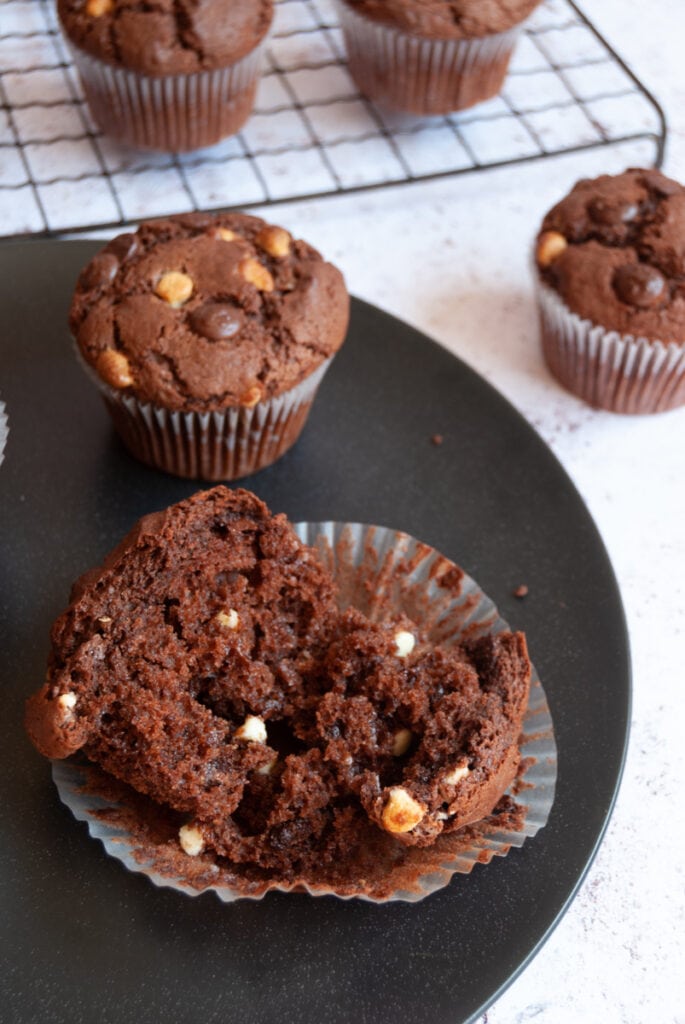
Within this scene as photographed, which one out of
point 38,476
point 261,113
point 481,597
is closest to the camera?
point 481,597

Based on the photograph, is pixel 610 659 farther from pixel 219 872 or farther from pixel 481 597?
pixel 219 872

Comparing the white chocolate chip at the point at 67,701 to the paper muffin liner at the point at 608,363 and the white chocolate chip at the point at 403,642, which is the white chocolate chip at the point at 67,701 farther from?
the paper muffin liner at the point at 608,363

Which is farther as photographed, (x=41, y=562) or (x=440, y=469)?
(x=440, y=469)

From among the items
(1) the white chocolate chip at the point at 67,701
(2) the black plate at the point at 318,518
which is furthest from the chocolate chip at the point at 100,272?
(1) the white chocolate chip at the point at 67,701

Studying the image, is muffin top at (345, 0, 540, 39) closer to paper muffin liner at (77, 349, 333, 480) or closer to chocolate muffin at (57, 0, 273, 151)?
chocolate muffin at (57, 0, 273, 151)

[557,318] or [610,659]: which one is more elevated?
[557,318]

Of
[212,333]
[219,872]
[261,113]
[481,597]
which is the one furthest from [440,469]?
[261,113]

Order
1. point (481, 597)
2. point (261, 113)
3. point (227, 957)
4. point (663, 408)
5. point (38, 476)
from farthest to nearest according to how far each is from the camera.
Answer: point (261, 113)
point (663, 408)
point (38, 476)
point (481, 597)
point (227, 957)
